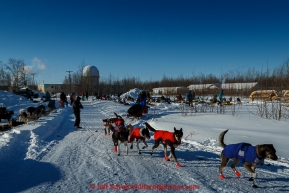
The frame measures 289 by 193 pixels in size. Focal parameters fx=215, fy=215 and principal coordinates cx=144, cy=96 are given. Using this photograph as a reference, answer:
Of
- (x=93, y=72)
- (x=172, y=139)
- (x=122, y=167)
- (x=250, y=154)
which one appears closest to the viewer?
(x=250, y=154)

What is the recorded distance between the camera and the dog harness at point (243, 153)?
416cm

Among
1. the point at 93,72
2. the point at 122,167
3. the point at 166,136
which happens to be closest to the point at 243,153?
the point at 166,136

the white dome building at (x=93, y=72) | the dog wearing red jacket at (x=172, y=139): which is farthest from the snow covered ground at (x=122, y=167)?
the white dome building at (x=93, y=72)

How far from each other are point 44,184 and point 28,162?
1632 millimetres

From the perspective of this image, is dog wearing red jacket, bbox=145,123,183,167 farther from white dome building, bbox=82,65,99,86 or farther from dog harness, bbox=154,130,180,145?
white dome building, bbox=82,65,99,86

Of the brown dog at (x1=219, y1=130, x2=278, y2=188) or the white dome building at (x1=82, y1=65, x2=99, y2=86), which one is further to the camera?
the white dome building at (x1=82, y1=65, x2=99, y2=86)

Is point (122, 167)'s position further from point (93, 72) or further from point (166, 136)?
point (93, 72)

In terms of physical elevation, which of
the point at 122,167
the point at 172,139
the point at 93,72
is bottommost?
the point at 122,167

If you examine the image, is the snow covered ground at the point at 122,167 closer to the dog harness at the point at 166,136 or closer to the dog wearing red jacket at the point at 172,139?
the dog wearing red jacket at the point at 172,139

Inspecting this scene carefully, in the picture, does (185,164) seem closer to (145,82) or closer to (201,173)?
(201,173)

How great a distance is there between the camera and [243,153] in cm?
427

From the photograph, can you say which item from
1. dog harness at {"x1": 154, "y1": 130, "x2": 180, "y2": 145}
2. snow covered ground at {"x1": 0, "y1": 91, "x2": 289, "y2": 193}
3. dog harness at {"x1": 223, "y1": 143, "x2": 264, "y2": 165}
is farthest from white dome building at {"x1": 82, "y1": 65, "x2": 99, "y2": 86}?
dog harness at {"x1": 223, "y1": 143, "x2": 264, "y2": 165}

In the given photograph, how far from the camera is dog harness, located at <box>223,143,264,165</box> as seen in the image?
416cm

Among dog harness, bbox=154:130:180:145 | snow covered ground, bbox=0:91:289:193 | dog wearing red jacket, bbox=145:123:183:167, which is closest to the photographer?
Result: snow covered ground, bbox=0:91:289:193
